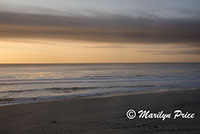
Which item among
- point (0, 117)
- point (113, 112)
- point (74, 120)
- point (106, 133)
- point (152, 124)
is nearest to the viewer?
point (106, 133)

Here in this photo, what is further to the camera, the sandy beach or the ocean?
the ocean

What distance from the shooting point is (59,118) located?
7.44 metres

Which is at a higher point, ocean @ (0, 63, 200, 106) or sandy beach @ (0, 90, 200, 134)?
ocean @ (0, 63, 200, 106)

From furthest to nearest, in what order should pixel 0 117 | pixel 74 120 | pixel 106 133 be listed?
pixel 0 117 → pixel 74 120 → pixel 106 133

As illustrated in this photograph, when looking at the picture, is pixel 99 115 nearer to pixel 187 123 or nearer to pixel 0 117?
pixel 187 123

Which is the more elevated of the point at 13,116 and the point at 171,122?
the point at 13,116

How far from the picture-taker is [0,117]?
7734 millimetres

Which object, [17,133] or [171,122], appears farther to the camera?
[171,122]

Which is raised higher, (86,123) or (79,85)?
(79,85)

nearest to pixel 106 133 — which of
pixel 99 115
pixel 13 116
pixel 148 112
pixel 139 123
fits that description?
pixel 139 123

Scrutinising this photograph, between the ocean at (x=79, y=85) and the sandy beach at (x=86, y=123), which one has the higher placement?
the ocean at (x=79, y=85)

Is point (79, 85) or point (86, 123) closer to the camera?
point (86, 123)

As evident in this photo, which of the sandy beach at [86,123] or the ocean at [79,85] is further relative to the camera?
the ocean at [79,85]

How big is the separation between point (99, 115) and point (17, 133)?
3147mm
